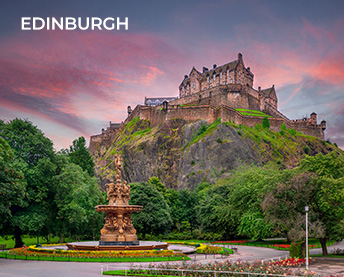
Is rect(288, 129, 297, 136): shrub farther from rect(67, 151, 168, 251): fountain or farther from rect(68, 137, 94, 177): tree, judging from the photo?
rect(67, 151, 168, 251): fountain

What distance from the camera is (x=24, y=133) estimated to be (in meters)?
40.2

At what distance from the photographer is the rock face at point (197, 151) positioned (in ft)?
300

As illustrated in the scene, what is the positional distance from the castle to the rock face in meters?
3.83

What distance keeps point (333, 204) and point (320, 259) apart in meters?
4.45

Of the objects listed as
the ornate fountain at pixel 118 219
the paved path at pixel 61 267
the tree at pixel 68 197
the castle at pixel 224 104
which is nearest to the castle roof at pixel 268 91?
the castle at pixel 224 104

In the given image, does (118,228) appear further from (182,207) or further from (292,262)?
(182,207)

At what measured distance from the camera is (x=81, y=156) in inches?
2928

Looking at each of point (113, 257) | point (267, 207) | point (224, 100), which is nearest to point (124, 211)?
point (113, 257)

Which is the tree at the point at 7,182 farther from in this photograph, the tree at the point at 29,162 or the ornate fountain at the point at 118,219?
the ornate fountain at the point at 118,219

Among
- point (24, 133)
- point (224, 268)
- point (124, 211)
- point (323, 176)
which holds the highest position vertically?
point (24, 133)

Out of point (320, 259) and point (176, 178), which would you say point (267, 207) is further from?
point (176, 178)

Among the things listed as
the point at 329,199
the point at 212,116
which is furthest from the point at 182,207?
the point at 212,116

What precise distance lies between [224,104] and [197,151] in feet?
83.2

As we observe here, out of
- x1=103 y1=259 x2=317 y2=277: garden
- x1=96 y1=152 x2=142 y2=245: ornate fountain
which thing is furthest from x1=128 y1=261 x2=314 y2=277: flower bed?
x1=96 y1=152 x2=142 y2=245: ornate fountain
